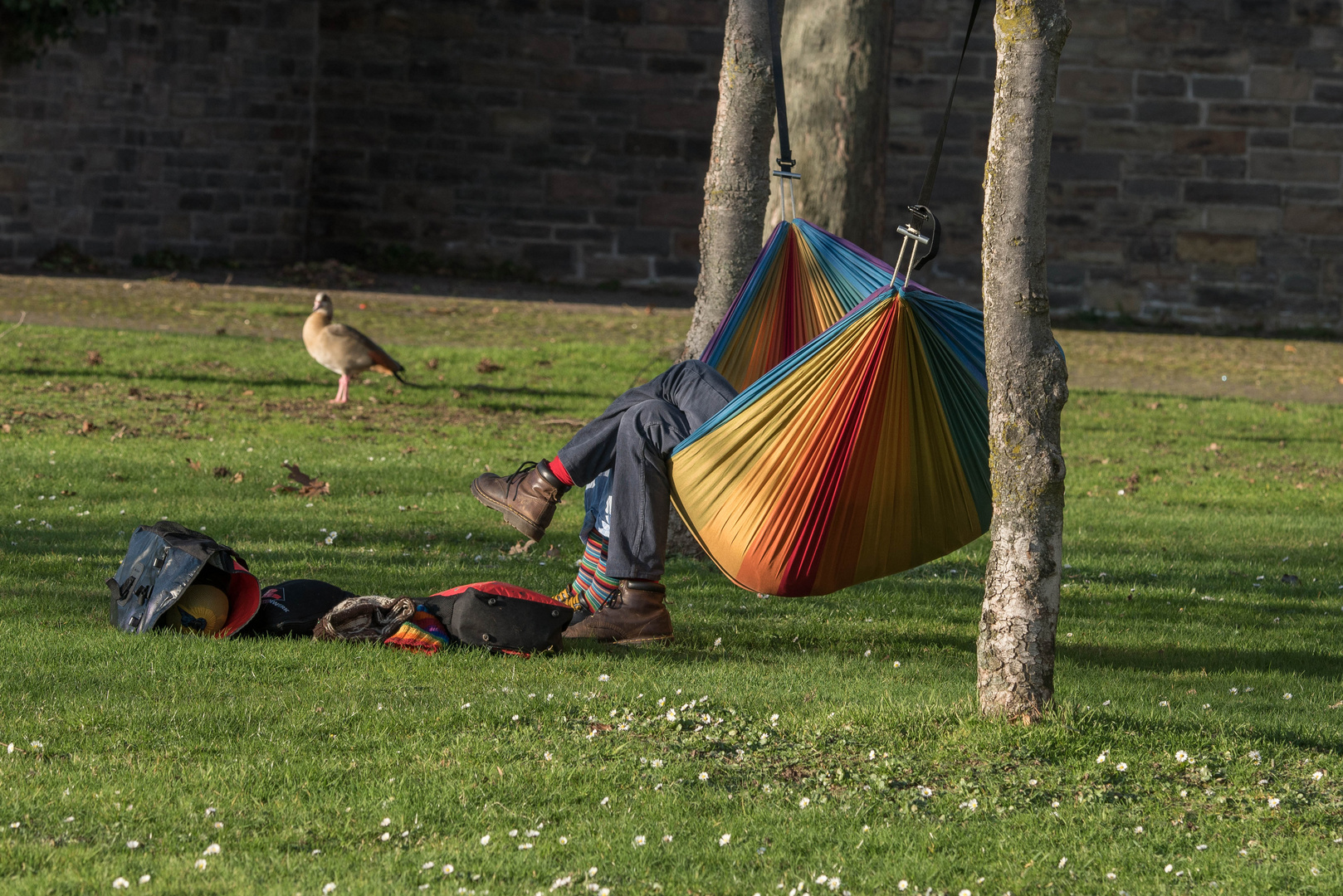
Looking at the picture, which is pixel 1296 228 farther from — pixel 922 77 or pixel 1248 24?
pixel 922 77

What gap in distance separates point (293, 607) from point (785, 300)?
215 centimetres

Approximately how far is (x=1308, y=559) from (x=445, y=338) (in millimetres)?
7286

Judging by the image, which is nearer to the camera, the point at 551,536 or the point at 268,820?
the point at 268,820

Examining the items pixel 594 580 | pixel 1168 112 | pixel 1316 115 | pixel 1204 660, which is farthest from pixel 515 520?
pixel 1316 115

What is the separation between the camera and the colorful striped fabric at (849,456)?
4.23m

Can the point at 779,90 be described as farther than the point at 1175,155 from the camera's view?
No

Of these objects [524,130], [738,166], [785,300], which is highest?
[524,130]

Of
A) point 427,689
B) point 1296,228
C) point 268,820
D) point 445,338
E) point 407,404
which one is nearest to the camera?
point 268,820

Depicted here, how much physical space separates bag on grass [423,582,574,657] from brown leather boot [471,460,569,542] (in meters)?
0.38

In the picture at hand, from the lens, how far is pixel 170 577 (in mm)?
4543

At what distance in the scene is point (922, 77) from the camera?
15.2m

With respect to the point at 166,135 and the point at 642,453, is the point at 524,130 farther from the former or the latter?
the point at 642,453

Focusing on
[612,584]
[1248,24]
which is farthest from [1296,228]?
[612,584]

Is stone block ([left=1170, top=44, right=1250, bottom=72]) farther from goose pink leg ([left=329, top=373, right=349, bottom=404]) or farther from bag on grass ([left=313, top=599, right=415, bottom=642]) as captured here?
bag on grass ([left=313, top=599, right=415, bottom=642])
